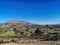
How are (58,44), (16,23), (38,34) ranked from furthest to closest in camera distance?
(16,23), (38,34), (58,44)

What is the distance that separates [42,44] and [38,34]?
10622 millimetres

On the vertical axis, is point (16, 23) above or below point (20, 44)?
above

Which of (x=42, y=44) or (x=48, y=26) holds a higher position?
(x=48, y=26)

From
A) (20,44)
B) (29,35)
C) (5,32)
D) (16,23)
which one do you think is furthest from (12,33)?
(16,23)

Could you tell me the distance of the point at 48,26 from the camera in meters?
43.2

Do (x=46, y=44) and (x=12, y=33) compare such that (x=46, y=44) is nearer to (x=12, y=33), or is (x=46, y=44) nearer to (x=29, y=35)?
(x=29, y=35)

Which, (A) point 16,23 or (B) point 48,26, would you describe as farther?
(A) point 16,23

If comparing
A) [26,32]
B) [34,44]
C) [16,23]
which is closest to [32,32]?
[26,32]

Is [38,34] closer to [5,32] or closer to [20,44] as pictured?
[5,32]

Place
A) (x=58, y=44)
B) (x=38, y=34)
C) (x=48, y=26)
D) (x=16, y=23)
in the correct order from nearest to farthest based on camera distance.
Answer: (x=58, y=44) < (x=38, y=34) < (x=48, y=26) < (x=16, y=23)

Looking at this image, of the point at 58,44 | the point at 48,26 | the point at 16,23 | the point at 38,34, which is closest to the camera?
the point at 58,44

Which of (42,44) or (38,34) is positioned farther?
(38,34)

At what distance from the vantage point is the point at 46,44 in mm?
20500

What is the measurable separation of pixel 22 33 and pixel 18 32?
1408 mm
